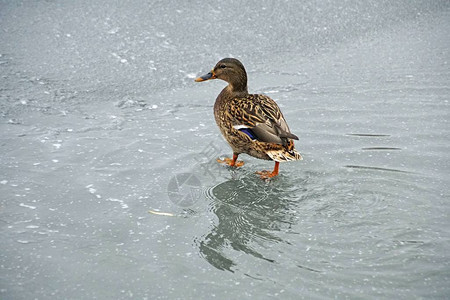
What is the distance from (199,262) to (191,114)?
227 centimetres

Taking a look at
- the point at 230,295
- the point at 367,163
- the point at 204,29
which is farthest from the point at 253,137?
the point at 204,29

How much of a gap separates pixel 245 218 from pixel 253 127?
92 cm

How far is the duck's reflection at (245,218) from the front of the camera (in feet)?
10.1

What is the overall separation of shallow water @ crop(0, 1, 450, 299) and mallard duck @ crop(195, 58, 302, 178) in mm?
215

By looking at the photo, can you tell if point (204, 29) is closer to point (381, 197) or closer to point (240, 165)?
point (240, 165)

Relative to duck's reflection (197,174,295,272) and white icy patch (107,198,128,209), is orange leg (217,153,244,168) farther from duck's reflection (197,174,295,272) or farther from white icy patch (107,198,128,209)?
white icy patch (107,198,128,209)

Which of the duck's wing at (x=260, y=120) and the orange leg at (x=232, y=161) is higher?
the duck's wing at (x=260, y=120)

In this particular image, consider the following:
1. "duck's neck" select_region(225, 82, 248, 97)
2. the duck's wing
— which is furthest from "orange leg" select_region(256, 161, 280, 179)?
"duck's neck" select_region(225, 82, 248, 97)

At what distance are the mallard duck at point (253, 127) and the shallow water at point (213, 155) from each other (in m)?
0.21

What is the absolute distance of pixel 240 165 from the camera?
445 centimetres

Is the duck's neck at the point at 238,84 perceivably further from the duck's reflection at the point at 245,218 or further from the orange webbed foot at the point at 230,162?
the duck's reflection at the point at 245,218

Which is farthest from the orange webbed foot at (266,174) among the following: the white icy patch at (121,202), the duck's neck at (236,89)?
the white icy patch at (121,202)

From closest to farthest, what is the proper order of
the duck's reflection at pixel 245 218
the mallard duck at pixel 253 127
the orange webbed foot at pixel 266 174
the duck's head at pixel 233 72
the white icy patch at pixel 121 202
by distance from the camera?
the duck's reflection at pixel 245 218
the white icy patch at pixel 121 202
the mallard duck at pixel 253 127
the orange webbed foot at pixel 266 174
the duck's head at pixel 233 72

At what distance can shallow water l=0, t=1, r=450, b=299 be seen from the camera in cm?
287
